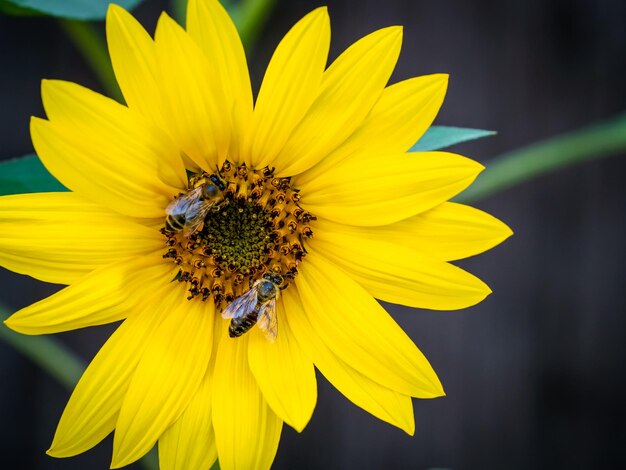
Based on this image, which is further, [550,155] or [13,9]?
[550,155]

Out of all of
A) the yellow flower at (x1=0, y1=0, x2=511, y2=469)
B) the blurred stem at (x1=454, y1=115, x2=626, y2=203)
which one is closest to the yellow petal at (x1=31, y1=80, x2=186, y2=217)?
the yellow flower at (x1=0, y1=0, x2=511, y2=469)

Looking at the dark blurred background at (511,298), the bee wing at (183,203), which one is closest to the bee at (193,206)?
the bee wing at (183,203)

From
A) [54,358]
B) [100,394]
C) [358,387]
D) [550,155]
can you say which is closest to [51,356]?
[54,358]

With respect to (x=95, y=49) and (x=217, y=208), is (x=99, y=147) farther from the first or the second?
(x=95, y=49)

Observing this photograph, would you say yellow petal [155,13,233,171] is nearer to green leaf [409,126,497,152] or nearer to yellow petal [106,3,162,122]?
yellow petal [106,3,162,122]

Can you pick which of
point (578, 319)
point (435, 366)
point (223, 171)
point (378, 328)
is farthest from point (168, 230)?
point (578, 319)

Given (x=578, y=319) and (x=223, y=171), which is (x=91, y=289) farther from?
(x=578, y=319)

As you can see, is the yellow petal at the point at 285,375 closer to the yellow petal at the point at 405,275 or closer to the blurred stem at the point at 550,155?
the yellow petal at the point at 405,275
